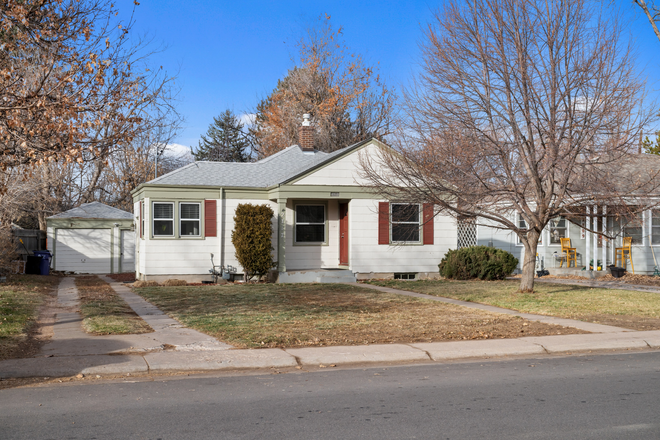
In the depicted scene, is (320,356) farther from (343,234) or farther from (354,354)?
(343,234)

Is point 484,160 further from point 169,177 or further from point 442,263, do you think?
point 169,177

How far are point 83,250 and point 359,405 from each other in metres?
23.9

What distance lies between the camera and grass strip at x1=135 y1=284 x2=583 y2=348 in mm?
9688

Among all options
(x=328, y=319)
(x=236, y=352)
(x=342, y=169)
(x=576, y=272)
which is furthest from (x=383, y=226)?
(x=236, y=352)

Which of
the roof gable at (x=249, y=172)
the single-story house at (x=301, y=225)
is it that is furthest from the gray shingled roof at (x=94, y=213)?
the roof gable at (x=249, y=172)

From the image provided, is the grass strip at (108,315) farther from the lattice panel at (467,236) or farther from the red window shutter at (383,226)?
the lattice panel at (467,236)

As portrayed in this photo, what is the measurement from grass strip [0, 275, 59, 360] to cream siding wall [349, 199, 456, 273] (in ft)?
31.8

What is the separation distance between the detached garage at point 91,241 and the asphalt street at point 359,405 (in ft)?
70.4

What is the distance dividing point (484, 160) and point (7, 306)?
11.1 meters

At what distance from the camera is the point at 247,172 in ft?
73.5

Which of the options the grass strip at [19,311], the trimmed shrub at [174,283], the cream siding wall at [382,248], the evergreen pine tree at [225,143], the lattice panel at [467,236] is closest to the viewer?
the grass strip at [19,311]

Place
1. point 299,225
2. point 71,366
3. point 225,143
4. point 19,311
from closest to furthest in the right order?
point 71,366, point 19,311, point 299,225, point 225,143

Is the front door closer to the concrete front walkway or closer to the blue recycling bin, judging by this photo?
the concrete front walkway

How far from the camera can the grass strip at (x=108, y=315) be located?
10.0 metres
